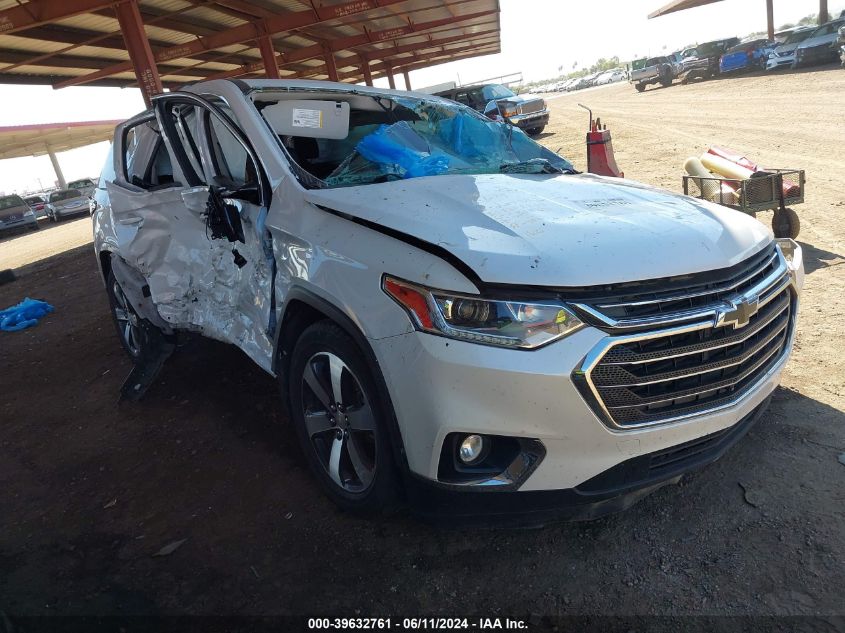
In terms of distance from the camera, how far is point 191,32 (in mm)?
16344

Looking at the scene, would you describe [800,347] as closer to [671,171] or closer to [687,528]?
[687,528]

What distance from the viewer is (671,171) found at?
873cm

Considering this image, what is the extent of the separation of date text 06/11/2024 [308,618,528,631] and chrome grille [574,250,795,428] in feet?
2.53

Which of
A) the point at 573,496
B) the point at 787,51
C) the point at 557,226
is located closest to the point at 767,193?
the point at 557,226

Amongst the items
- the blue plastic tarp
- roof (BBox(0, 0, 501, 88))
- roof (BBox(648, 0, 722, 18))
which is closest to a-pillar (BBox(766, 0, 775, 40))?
roof (BBox(648, 0, 722, 18))

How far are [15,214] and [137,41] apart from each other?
16878 millimetres

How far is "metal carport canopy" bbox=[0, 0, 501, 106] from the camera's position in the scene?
12.2 m

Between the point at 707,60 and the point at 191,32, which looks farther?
the point at 707,60

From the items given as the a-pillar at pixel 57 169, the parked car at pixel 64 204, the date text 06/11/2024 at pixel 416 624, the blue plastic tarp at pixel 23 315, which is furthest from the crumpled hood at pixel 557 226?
the a-pillar at pixel 57 169

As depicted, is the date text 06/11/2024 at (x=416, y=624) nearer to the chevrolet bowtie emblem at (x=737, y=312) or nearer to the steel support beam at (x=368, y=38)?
the chevrolet bowtie emblem at (x=737, y=312)

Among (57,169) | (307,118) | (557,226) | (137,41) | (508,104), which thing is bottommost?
(557,226)

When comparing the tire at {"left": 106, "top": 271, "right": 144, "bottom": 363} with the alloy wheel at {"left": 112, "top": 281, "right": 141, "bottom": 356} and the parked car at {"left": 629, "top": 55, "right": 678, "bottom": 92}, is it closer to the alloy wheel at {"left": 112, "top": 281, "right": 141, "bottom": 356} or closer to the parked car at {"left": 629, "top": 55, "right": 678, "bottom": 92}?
the alloy wheel at {"left": 112, "top": 281, "right": 141, "bottom": 356}

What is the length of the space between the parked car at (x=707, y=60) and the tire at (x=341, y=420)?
96.5ft

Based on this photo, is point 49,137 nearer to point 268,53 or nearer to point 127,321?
point 268,53
